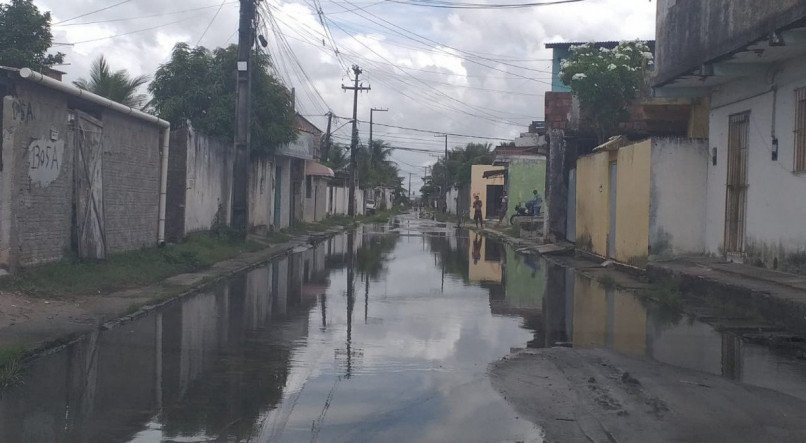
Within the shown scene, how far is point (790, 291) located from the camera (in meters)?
Answer: 11.9

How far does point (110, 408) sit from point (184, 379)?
1.21 meters

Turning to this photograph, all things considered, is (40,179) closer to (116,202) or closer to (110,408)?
(116,202)

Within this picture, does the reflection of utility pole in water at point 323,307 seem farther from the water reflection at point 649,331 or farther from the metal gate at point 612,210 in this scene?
the metal gate at point 612,210

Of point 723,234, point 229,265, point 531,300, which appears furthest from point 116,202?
point 723,234

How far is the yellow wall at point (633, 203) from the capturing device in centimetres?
1889

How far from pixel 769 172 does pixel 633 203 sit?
527 centimetres

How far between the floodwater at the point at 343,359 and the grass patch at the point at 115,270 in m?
1.41

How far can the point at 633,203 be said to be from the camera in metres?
20.0

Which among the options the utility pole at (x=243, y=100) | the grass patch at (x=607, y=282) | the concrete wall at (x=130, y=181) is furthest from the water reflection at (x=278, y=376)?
the utility pole at (x=243, y=100)

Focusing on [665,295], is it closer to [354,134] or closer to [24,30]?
[24,30]

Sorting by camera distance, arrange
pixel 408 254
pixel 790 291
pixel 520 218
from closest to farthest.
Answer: pixel 790 291, pixel 408 254, pixel 520 218

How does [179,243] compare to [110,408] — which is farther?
[179,243]

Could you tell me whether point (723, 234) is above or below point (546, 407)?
above

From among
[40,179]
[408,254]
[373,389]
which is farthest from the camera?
[408,254]
